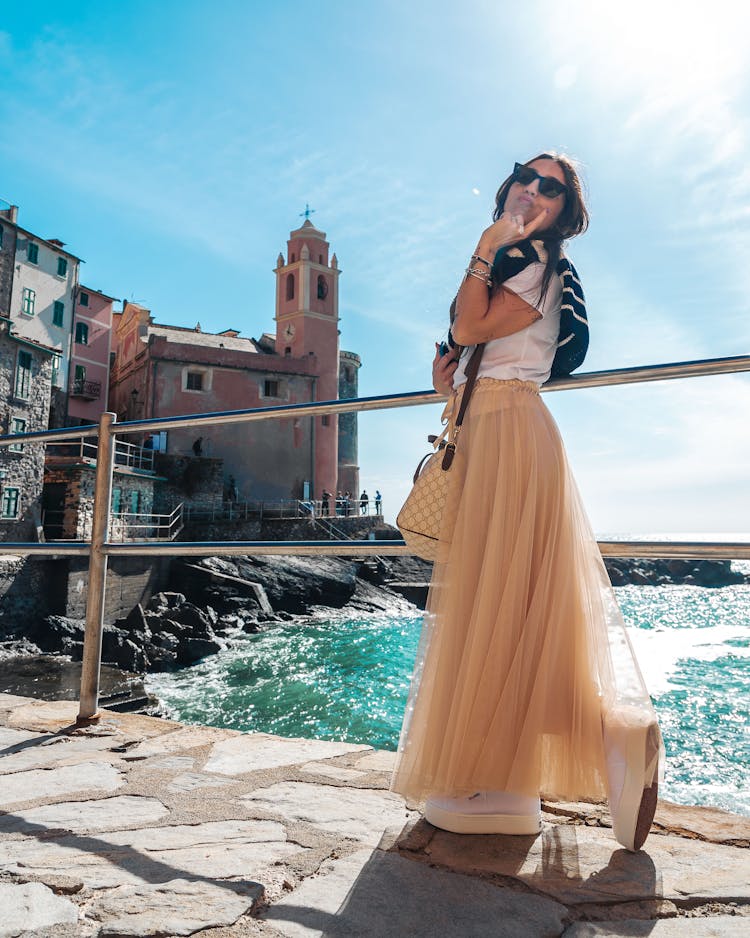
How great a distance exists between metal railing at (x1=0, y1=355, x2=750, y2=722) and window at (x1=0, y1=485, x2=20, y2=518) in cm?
1837

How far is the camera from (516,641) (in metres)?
1.40

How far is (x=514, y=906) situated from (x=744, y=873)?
1.53ft

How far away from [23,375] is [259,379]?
10.2 metres

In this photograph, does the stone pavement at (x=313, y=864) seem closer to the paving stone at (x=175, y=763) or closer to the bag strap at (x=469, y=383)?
the paving stone at (x=175, y=763)

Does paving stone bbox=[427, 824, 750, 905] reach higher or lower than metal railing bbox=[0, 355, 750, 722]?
lower

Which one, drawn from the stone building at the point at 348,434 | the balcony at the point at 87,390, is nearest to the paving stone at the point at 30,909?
the balcony at the point at 87,390

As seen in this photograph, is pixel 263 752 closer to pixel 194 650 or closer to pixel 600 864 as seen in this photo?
pixel 600 864

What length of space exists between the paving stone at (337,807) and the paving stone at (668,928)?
1.50 ft

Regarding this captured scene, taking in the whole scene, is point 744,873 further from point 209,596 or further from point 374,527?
point 374,527

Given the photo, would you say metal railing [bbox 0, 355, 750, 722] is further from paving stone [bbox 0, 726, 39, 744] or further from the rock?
the rock

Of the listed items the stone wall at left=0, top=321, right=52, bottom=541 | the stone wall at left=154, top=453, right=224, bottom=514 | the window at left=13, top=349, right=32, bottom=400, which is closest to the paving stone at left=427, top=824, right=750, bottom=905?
the stone wall at left=0, top=321, right=52, bottom=541

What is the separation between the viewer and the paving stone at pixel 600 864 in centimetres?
111

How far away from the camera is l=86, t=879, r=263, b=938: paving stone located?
37.4 inches

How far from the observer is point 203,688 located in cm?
1442
